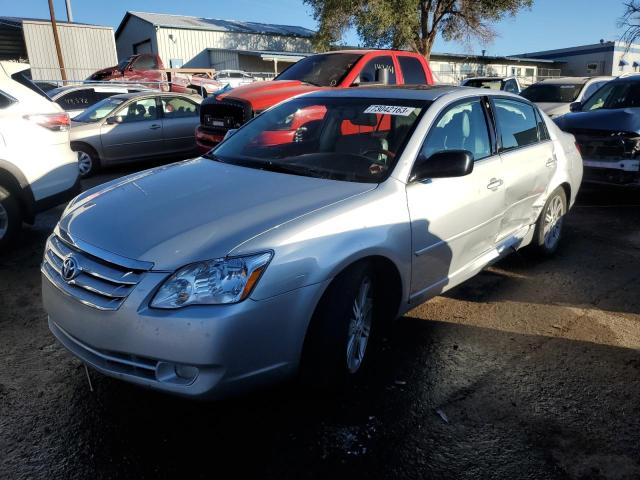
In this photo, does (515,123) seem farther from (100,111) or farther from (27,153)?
(100,111)

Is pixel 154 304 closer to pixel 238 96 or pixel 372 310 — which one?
pixel 372 310

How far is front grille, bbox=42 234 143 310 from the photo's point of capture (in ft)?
7.97

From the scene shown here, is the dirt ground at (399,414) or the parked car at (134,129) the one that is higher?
the parked car at (134,129)

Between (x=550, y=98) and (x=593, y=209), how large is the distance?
261 inches

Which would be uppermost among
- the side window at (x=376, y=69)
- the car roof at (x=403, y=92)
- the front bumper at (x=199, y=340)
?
the side window at (x=376, y=69)

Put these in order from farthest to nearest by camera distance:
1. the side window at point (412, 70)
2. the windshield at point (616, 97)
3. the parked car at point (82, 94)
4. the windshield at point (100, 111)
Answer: the parked car at point (82, 94), the windshield at point (100, 111), the side window at point (412, 70), the windshield at point (616, 97)

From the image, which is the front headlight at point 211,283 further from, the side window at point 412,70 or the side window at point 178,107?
the side window at point 178,107

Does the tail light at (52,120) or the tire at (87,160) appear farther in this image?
the tire at (87,160)

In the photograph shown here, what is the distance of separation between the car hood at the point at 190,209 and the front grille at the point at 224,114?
15.4 ft

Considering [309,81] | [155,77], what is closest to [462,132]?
[309,81]

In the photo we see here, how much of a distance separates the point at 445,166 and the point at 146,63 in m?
21.0

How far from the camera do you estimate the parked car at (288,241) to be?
93.4 inches

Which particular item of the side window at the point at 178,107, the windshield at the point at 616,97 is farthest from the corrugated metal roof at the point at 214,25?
the windshield at the point at 616,97

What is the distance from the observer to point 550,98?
12.8m
